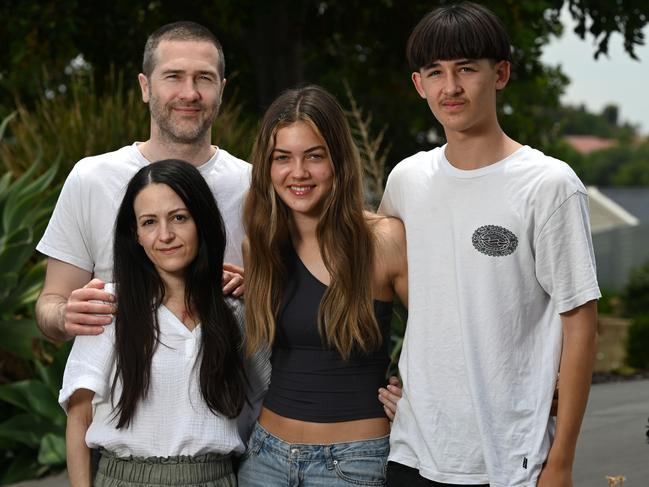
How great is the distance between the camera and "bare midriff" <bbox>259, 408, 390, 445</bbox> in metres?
3.01

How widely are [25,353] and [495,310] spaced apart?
14.4 ft

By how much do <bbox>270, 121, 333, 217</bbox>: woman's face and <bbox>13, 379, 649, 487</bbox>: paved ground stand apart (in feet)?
9.31

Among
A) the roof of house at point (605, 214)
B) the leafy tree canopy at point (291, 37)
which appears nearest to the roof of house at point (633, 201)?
the roof of house at point (605, 214)

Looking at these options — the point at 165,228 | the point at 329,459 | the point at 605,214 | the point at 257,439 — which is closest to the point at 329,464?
the point at 329,459

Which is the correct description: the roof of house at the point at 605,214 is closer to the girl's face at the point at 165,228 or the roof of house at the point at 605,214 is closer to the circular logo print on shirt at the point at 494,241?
the girl's face at the point at 165,228

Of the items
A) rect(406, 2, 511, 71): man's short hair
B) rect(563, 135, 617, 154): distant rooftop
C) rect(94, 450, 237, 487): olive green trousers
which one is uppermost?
rect(563, 135, 617, 154): distant rooftop

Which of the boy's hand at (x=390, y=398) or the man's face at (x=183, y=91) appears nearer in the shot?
the boy's hand at (x=390, y=398)

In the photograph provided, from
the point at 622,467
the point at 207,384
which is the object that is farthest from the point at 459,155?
the point at 622,467

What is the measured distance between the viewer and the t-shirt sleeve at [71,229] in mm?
3561

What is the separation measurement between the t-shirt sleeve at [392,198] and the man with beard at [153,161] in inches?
25.1

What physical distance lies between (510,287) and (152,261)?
1.06 meters

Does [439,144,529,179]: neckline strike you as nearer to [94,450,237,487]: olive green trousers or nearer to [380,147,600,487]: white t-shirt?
[380,147,600,487]: white t-shirt

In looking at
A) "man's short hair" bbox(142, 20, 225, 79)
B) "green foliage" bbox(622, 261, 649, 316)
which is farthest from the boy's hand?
"green foliage" bbox(622, 261, 649, 316)

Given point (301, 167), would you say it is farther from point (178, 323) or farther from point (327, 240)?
point (178, 323)
